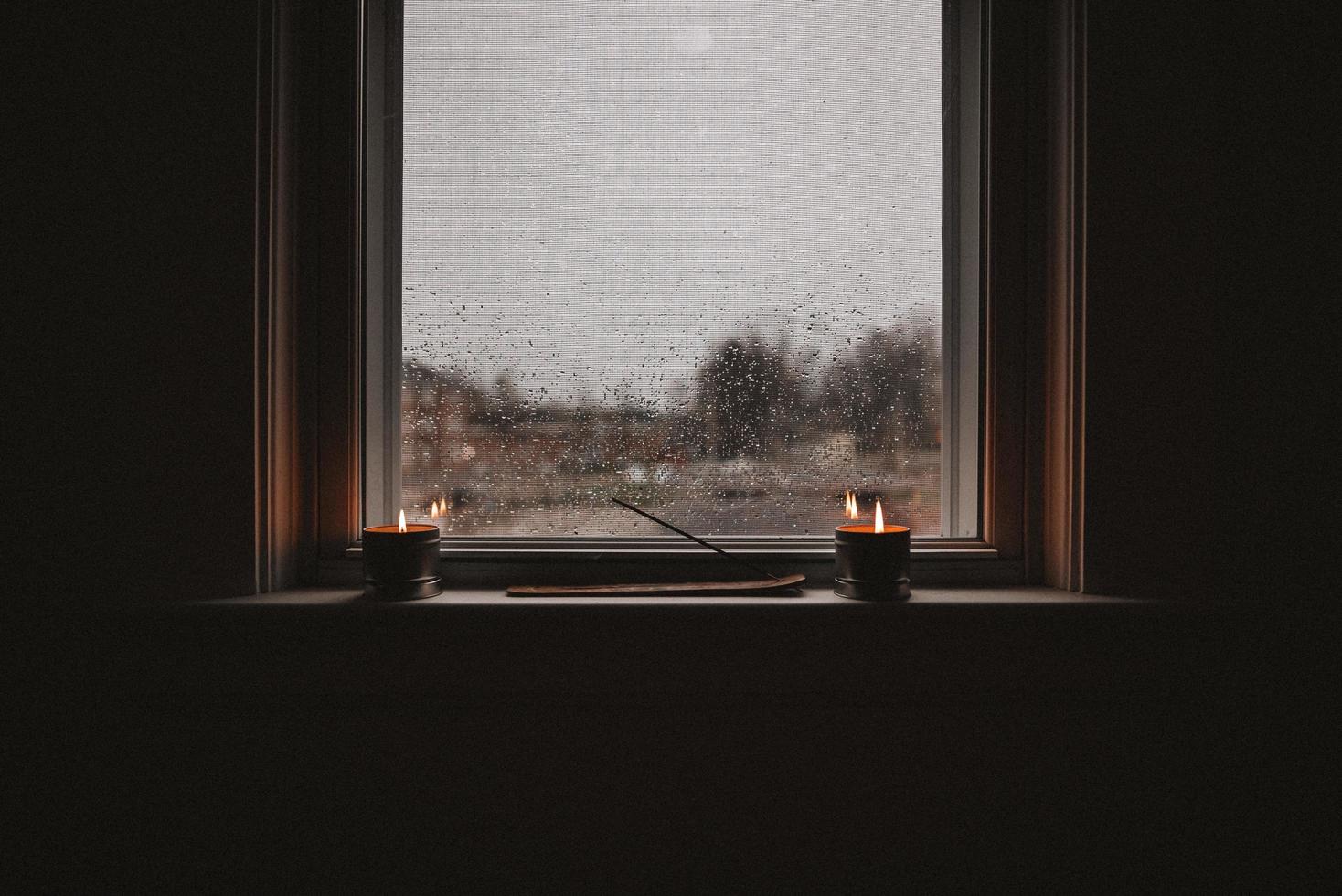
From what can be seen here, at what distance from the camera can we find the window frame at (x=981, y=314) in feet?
2.23

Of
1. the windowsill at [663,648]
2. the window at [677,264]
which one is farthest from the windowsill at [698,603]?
the window at [677,264]

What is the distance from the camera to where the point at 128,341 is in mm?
611

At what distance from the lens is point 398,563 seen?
0.62m

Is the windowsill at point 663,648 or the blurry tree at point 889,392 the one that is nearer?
the windowsill at point 663,648

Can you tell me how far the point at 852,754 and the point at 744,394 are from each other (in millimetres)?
382

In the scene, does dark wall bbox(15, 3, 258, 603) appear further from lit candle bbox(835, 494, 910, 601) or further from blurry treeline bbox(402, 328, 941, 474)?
lit candle bbox(835, 494, 910, 601)

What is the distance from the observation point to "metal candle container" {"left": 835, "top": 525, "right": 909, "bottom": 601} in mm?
610

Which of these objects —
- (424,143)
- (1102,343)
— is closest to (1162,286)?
(1102,343)

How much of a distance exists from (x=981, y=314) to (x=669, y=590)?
17.8 inches

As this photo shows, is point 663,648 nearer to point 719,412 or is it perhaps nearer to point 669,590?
point 669,590

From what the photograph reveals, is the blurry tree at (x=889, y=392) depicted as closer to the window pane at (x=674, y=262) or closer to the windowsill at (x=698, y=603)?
the window pane at (x=674, y=262)

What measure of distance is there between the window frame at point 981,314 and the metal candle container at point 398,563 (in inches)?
2.7

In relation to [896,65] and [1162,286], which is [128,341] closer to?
[896,65]

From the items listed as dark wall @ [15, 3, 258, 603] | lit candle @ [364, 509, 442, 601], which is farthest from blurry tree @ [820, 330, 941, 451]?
dark wall @ [15, 3, 258, 603]
